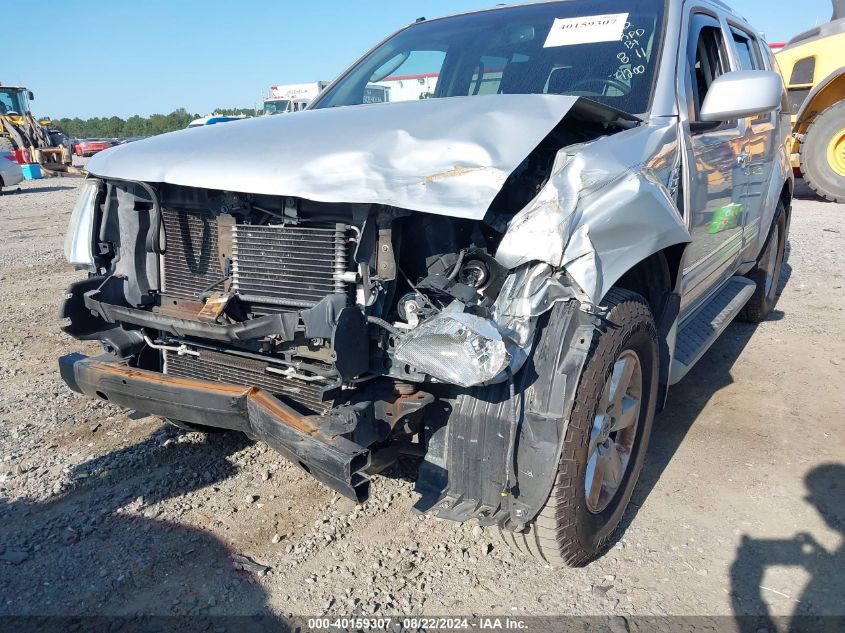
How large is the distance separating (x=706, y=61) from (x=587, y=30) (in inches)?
33.9

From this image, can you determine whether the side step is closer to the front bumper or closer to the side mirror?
the side mirror

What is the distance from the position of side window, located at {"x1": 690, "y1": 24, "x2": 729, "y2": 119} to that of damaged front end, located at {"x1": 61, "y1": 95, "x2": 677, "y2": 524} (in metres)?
0.84

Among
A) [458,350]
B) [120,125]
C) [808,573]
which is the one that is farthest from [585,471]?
[120,125]

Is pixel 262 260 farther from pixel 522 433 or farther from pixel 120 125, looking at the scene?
pixel 120 125

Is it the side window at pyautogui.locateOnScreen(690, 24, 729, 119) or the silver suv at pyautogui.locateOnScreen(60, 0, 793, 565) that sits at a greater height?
the side window at pyautogui.locateOnScreen(690, 24, 729, 119)

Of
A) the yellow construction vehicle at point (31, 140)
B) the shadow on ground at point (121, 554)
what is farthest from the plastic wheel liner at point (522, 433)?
the yellow construction vehicle at point (31, 140)

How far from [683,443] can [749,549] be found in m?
0.91

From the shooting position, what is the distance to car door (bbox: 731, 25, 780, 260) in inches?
152

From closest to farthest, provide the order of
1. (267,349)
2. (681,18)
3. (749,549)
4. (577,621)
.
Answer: (577,621)
(267,349)
(749,549)
(681,18)

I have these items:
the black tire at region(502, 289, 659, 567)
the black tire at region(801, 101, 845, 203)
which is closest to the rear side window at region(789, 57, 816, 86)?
the black tire at region(801, 101, 845, 203)

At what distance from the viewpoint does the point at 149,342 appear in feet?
9.12

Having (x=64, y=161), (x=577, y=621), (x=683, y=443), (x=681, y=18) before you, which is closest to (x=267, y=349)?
(x=577, y=621)

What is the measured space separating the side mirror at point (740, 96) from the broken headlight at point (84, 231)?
108 inches

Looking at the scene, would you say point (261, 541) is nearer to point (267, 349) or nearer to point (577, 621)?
point (267, 349)
